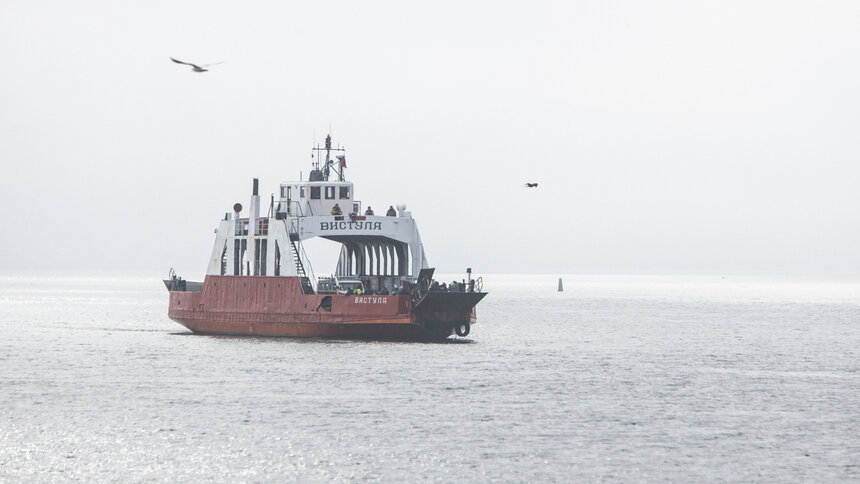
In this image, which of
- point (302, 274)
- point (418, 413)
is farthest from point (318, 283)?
point (418, 413)

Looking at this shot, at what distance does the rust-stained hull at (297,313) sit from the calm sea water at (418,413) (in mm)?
1009

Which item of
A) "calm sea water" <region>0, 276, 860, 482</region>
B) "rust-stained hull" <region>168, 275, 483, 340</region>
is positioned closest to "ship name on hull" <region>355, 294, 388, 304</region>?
"rust-stained hull" <region>168, 275, 483, 340</region>

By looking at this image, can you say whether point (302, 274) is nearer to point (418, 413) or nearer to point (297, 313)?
point (297, 313)

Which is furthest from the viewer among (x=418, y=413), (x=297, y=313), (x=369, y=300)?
(x=297, y=313)

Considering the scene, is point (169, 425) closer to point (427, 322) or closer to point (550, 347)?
point (427, 322)

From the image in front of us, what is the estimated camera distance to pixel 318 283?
165ft

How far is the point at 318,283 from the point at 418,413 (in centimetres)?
1950

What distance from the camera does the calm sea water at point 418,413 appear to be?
78.9 ft

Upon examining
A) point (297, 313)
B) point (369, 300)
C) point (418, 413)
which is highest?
point (369, 300)

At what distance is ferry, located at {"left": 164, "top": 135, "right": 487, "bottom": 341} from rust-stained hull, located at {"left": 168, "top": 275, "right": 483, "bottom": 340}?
4 centimetres

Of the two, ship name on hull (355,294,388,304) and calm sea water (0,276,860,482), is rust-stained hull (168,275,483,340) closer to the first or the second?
ship name on hull (355,294,388,304)

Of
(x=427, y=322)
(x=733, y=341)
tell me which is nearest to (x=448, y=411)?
(x=427, y=322)

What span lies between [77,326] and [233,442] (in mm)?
56846

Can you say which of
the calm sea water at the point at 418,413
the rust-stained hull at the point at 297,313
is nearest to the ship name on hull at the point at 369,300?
the rust-stained hull at the point at 297,313
